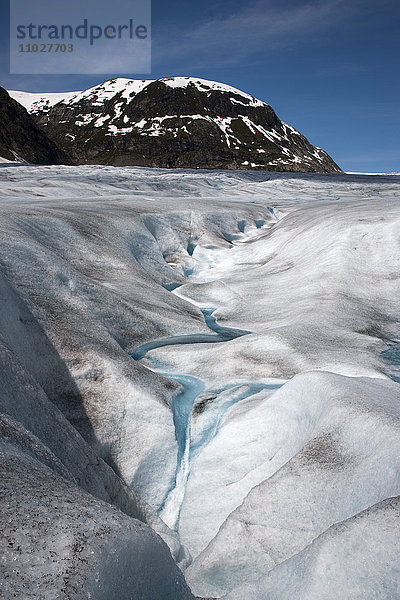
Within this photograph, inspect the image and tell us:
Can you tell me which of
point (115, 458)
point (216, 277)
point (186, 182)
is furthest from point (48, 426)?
point (186, 182)

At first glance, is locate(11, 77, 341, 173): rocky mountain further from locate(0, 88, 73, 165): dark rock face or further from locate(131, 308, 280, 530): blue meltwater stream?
locate(131, 308, 280, 530): blue meltwater stream

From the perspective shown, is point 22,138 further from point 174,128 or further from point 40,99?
point 40,99

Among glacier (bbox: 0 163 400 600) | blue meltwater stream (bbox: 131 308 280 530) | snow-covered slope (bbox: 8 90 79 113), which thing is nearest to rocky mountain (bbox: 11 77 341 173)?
snow-covered slope (bbox: 8 90 79 113)

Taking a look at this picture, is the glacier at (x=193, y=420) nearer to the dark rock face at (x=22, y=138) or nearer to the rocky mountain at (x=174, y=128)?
the dark rock face at (x=22, y=138)

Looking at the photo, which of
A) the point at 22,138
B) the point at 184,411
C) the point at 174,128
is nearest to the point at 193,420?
the point at 184,411

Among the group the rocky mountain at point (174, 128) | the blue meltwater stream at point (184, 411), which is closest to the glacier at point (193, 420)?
the blue meltwater stream at point (184, 411)
